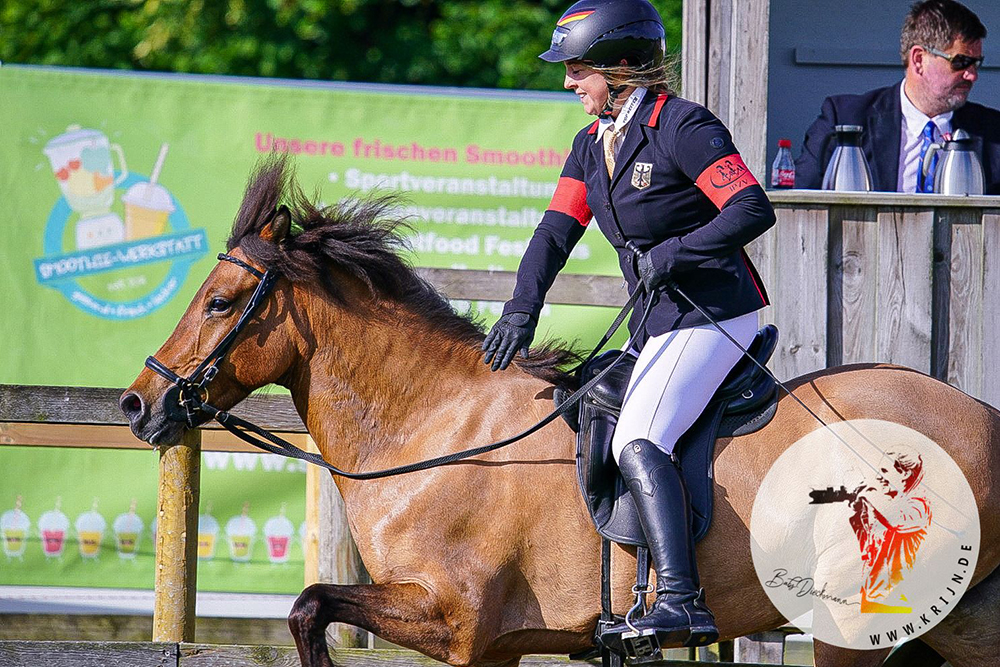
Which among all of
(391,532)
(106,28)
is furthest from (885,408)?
(106,28)

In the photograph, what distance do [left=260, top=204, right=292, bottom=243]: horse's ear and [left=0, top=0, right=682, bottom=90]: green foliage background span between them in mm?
9179

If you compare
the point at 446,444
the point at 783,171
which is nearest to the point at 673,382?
the point at 446,444

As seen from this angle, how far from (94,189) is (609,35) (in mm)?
4205

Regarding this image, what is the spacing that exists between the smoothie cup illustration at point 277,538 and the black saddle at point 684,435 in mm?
3378

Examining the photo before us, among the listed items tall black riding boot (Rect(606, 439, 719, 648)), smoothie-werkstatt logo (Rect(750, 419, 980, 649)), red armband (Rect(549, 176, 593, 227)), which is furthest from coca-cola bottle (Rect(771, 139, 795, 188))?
tall black riding boot (Rect(606, 439, 719, 648))

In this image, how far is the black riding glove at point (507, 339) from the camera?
13.7ft

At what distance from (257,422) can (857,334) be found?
268 centimetres

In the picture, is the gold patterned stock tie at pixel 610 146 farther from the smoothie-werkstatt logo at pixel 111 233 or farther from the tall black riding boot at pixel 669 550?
the smoothie-werkstatt logo at pixel 111 233

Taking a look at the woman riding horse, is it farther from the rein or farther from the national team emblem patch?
the rein

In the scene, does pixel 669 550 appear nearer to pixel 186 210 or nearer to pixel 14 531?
pixel 186 210

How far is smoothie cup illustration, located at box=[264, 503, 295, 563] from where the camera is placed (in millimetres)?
7074

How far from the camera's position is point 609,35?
409cm

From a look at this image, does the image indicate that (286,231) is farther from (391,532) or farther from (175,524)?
(175,524)

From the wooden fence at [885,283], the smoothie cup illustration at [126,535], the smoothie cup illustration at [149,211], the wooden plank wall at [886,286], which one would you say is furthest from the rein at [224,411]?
the smoothie cup illustration at [149,211]
